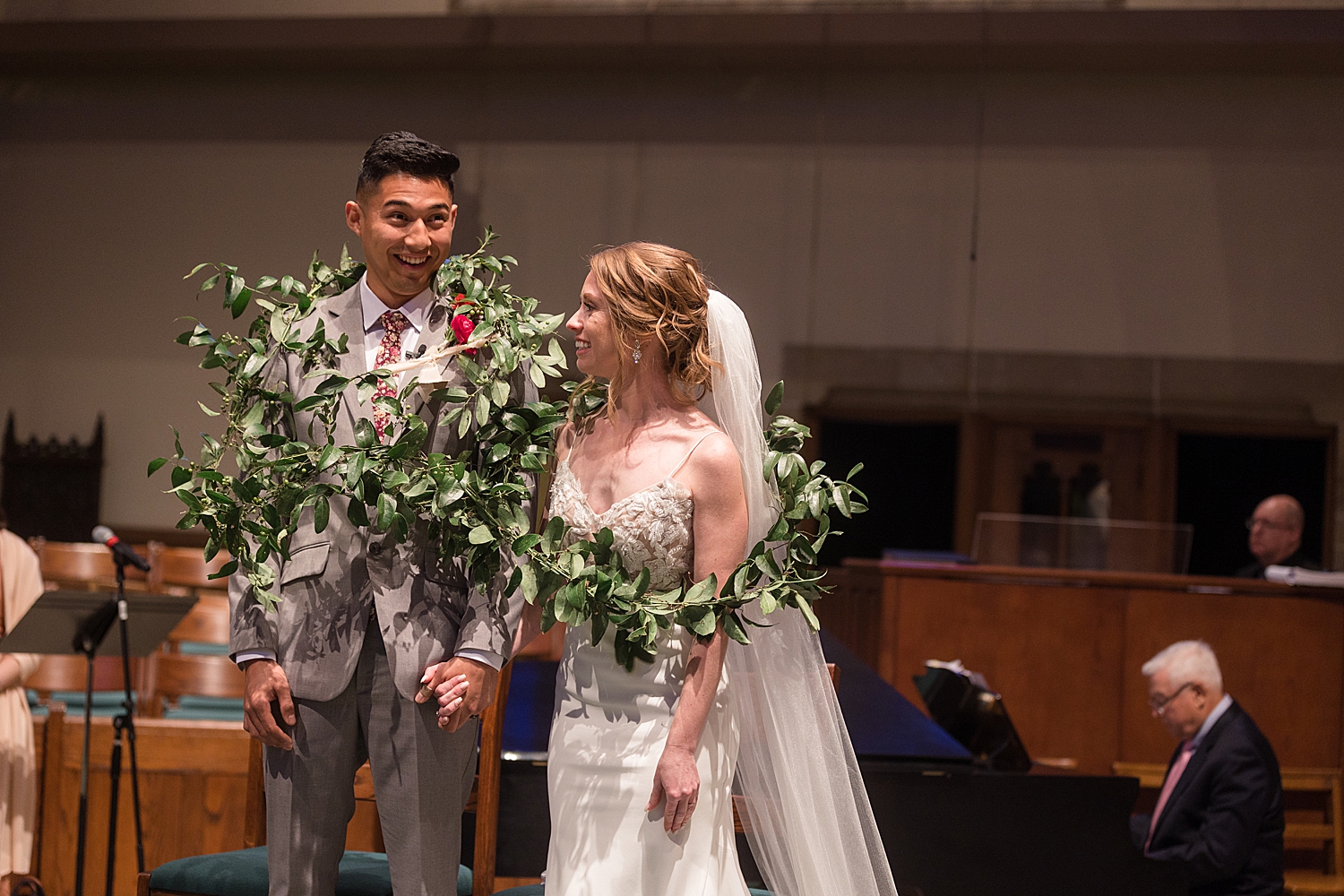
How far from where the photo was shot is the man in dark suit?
3797 mm

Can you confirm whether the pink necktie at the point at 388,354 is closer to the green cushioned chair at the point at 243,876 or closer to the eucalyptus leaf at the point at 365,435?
the eucalyptus leaf at the point at 365,435

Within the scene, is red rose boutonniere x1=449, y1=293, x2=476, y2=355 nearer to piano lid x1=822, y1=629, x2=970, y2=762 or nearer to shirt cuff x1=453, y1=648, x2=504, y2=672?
shirt cuff x1=453, y1=648, x2=504, y2=672

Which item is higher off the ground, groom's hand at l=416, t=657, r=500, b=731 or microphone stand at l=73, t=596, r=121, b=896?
groom's hand at l=416, t=657, r=500, b=731

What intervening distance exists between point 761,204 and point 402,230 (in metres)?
6.92

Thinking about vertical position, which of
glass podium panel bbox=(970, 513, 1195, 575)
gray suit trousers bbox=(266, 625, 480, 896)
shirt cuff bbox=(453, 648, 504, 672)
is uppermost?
glass podium panel bbox=(970, 513, 1195, 575)

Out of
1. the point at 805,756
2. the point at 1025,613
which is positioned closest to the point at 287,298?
the point at 805,756

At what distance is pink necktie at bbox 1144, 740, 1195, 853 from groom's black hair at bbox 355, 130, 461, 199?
324 cm

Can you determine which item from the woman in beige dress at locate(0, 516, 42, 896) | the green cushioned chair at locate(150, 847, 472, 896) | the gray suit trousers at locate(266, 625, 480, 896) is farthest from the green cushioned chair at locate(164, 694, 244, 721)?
the gray suit trousers at locate(266, 625, 480, 896)

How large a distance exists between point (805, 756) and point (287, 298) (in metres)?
1.25

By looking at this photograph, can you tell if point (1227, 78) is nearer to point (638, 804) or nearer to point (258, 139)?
point (258, 139)

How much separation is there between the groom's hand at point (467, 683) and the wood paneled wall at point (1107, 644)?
3689mm

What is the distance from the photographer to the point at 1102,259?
8.47 m

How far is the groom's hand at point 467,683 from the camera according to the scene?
1879 mm

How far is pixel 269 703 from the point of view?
1.89 m
